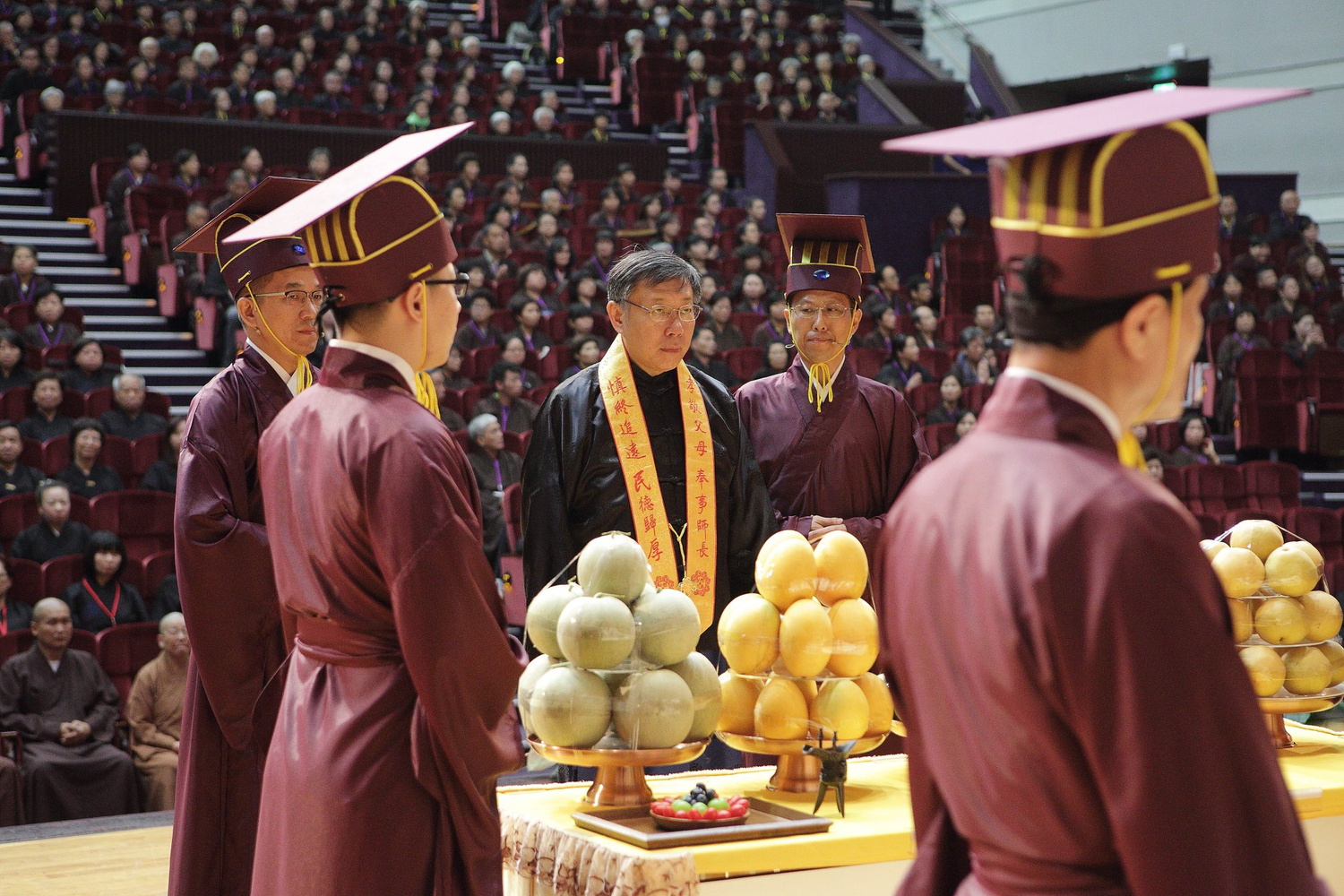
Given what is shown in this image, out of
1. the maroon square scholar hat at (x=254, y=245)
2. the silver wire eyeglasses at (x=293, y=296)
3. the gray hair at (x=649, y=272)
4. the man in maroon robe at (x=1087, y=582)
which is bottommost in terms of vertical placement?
the man in maroon robe at (x=1087, y=582)

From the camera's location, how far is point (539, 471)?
11.6ft

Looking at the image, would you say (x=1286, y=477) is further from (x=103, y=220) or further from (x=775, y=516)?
(x=103, y=220)

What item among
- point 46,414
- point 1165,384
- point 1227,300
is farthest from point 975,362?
point 1165,384

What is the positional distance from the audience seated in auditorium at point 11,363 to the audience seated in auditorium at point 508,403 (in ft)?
9.51

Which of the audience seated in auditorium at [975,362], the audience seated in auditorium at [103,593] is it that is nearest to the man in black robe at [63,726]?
the audience seated in auditorium at [103,593]

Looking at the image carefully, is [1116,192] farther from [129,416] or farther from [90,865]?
[129,416]

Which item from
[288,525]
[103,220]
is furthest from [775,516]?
[103,220]

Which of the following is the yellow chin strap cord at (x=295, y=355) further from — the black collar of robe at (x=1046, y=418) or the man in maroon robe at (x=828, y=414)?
the black collar of robe at (x=1046, y=418)

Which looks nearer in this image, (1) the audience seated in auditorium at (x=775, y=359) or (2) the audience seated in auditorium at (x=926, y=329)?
(1) the audience seated in auditorium at (x=775, y=359)

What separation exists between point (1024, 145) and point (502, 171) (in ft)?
45.7

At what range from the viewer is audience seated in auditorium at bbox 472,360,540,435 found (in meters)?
9.87

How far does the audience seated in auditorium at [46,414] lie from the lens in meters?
8.66

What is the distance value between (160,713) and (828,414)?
421cm

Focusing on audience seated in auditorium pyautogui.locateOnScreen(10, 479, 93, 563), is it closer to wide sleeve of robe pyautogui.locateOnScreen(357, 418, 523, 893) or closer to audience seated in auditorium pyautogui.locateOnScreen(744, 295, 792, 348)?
audience seated in auditorium pyautogui.locateOnScreen(744, 295, 792, 348)
